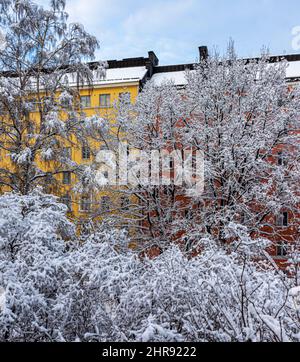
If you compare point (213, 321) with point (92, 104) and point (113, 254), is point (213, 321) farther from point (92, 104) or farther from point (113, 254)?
point (92, 104)

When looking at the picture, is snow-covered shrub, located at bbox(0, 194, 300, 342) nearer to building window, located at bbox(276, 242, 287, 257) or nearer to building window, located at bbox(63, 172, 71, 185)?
building window, located at bbox(276, 242, 287, 257)

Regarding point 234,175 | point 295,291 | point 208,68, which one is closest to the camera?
point 295,291

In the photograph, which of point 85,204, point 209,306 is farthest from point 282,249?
point 209,306

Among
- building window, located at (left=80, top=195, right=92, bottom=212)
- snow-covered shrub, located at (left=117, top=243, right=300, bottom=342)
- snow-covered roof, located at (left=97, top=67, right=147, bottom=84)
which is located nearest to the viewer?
snow-covered shrub, located at (left=117, top=243, right=300, bottom=342)

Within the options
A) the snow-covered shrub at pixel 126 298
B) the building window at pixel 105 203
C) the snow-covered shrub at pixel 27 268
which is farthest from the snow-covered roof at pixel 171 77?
the snow-covered shrub at pixel 126 298

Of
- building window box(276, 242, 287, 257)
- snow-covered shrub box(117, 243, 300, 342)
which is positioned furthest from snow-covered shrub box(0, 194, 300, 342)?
building window box(276, 242, 287, 257)

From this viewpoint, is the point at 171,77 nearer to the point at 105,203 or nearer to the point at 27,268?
the point at 105,203

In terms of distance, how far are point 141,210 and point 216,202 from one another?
327 cm

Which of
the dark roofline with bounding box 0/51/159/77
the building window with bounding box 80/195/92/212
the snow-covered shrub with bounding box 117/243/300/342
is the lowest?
the snow-covered shrub with bounding box 117/243/300/342

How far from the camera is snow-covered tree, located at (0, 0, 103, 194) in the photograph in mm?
13570

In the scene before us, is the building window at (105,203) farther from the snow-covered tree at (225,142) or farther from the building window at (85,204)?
the snow-covered tree at (225,142)

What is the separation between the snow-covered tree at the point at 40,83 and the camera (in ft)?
44.5

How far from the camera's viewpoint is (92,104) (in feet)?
86.6
